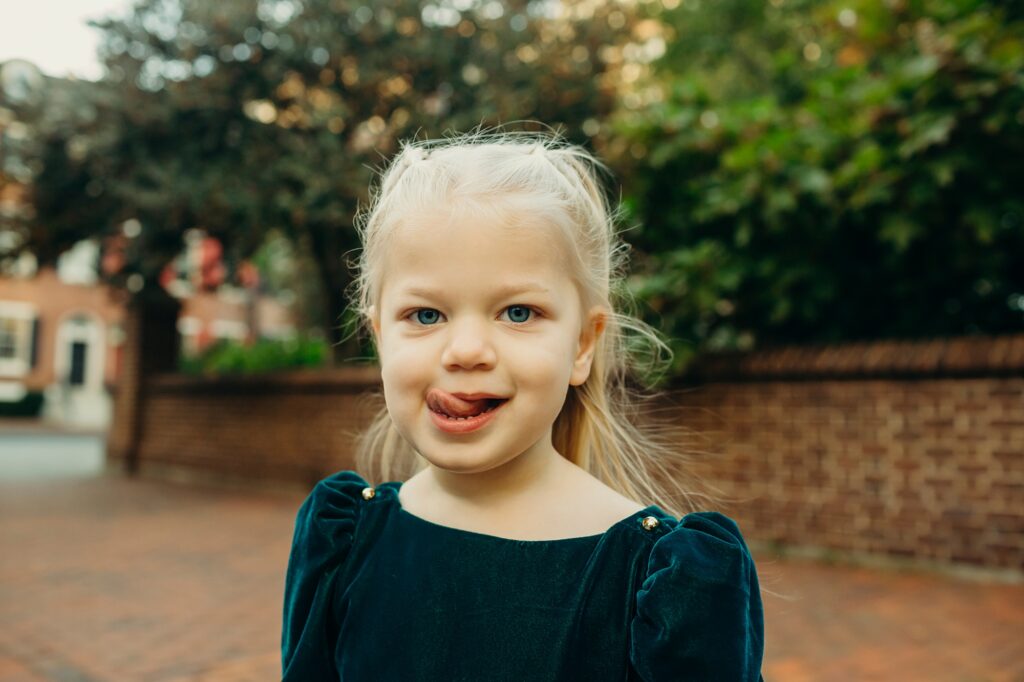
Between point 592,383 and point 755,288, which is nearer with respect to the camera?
point 592,383

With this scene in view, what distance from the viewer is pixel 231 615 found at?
4.77 meters

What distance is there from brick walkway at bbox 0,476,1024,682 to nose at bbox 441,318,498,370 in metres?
2.80

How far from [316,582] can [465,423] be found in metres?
0.38

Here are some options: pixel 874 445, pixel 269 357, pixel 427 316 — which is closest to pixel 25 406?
pixel 269 357

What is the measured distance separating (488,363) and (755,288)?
5762mm

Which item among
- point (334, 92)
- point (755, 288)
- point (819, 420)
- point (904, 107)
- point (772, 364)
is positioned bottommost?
point (819, 420)

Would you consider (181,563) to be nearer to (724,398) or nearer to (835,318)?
(724,398)

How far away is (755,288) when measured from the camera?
6.61 metres

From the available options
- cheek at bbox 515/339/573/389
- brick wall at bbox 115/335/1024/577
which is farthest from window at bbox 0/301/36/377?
cheek at bbox 515/339/573/389

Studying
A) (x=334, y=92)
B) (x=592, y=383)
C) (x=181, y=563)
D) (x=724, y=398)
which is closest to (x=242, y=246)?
(x=334, y=92)

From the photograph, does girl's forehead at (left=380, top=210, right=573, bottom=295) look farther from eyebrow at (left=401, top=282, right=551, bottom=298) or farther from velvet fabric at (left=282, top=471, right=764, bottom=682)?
velvet fabric at (left=282, top=471, right=764, bottom=682)

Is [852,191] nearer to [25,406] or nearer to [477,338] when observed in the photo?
[477,338]

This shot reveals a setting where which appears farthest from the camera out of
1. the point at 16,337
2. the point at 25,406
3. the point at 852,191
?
the point at 16,337

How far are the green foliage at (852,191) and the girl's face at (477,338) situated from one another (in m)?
4.82
